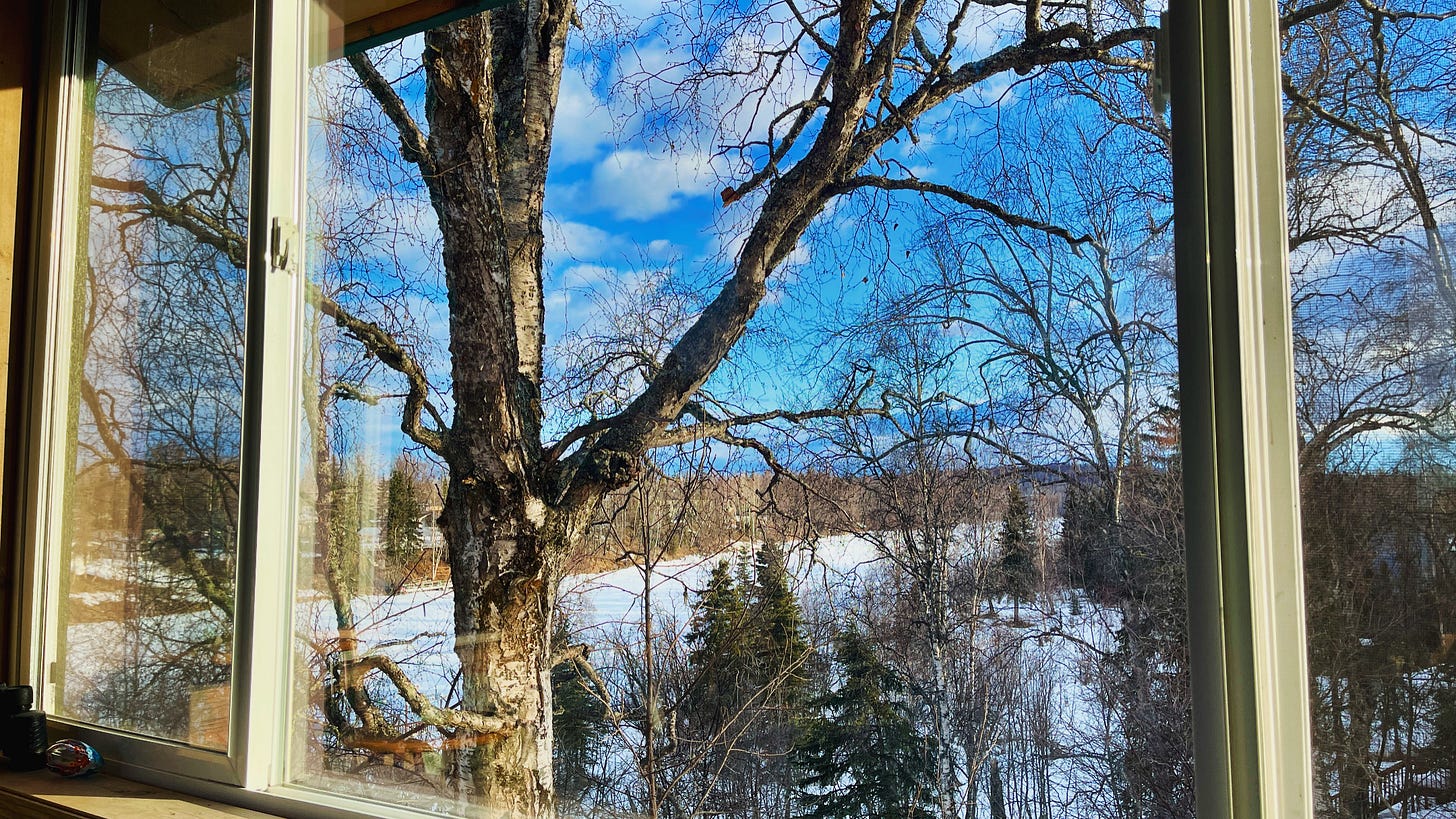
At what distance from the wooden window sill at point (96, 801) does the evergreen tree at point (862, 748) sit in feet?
4.77

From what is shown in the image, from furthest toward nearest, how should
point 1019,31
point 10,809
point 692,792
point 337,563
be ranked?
1. point 692,792
2. point 337,563
3. point 1019,31
4. point 10,809

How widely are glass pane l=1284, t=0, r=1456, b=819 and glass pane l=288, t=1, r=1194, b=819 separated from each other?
75 cm

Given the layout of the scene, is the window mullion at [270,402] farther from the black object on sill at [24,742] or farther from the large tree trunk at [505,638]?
the large tree trunk at [505,638]

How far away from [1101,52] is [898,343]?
2.60 feet

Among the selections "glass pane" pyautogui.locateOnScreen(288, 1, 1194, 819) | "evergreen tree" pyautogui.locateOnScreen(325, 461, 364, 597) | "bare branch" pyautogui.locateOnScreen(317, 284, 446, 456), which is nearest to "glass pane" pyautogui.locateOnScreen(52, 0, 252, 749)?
"glass pane" pyautogui.locateOnScreen(288, 1, 1194, 819)

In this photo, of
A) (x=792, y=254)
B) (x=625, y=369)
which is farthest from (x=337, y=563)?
(x=792, y=254)

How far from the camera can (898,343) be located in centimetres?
223

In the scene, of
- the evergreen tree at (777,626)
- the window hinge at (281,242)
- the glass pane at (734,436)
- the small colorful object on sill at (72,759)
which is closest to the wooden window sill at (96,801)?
the small colorful object on sill at (72,759)

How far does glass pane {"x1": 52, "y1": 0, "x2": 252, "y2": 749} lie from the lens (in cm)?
142

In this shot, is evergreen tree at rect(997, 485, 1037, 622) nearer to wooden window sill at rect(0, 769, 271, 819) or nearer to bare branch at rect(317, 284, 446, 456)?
wooden window sill at rect(0, 769, 271, 819)

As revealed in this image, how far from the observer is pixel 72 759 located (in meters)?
1.35

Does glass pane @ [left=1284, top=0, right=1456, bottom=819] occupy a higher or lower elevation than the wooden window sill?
higher

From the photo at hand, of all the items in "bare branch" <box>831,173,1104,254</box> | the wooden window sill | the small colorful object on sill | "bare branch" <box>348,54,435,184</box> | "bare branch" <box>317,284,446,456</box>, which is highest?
"bare branch" <box>348,54,435,184</box>

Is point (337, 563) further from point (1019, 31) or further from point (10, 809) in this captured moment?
point (1019, 31)
